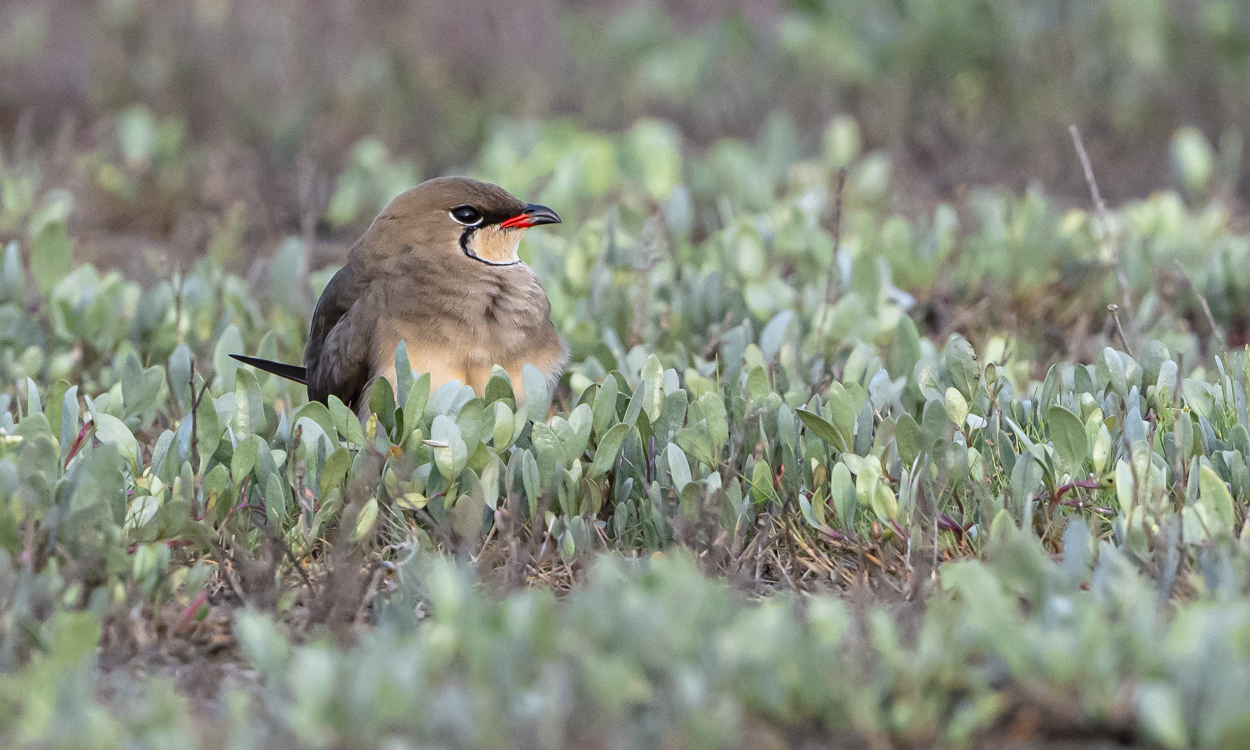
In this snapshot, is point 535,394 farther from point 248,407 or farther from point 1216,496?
point 1216,496

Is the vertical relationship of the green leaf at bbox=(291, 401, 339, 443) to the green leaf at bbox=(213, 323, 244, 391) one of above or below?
above

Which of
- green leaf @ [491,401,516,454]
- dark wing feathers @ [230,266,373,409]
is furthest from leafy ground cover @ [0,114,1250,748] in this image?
dark wing feathers @ [230,266,373,409]

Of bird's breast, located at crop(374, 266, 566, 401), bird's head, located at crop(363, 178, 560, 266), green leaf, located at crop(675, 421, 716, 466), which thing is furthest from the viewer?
bird's head, located at crop(363, 178, 560, 266)

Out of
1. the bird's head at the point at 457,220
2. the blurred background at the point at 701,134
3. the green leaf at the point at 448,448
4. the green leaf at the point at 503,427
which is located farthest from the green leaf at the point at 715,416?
the blurred background at the point at 701,134

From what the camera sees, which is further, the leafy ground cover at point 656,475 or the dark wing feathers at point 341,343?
the dark wing feathers at point 341,343

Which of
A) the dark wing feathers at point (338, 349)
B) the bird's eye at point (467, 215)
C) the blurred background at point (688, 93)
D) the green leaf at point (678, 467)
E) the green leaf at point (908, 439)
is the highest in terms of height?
the bird's eye at point (467, 215)

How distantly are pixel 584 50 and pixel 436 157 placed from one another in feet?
6.91

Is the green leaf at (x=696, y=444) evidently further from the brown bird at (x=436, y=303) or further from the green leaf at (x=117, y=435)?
the green leaf at (x=117, y=435)

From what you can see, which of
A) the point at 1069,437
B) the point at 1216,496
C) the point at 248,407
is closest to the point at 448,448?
the point at 248,407

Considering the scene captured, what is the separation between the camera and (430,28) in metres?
11.4

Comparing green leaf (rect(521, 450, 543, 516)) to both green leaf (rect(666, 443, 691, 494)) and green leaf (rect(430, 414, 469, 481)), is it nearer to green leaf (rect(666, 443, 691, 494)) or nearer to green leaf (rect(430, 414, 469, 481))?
green leaf (rect(430, 414, 469, 481))

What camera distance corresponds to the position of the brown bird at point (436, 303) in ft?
Answer: 13.7

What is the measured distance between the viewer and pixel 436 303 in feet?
13.9

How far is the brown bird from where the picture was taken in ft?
13.7
